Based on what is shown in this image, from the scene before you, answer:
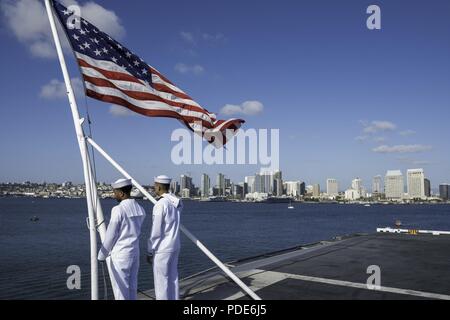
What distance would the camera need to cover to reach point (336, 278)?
8.15 meters

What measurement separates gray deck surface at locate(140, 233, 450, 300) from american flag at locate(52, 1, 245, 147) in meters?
2.83

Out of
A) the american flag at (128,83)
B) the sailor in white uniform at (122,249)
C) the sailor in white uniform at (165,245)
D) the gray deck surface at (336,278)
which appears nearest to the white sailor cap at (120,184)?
the sailor in white uniform at (122,249)

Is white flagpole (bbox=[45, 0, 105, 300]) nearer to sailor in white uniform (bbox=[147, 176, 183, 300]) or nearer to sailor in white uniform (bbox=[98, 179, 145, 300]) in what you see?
sailor in white uniform (bbox=[98, 179, 145, 300])

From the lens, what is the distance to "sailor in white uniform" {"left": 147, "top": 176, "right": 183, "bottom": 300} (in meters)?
5.60

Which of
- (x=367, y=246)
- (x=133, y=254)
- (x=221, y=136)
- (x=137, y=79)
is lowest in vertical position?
(x=367, y=246)

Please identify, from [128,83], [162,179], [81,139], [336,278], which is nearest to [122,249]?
[162,179]

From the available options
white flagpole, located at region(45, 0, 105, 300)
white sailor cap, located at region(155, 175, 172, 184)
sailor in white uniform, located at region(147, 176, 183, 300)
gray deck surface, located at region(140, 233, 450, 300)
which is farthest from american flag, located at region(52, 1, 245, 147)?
gray deck surface, located at region(140, 233, 450, 300)

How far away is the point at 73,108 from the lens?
595 cm

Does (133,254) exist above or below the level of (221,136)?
below

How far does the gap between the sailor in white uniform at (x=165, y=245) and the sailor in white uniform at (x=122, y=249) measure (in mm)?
287

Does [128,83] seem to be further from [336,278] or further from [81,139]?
[336,278]
